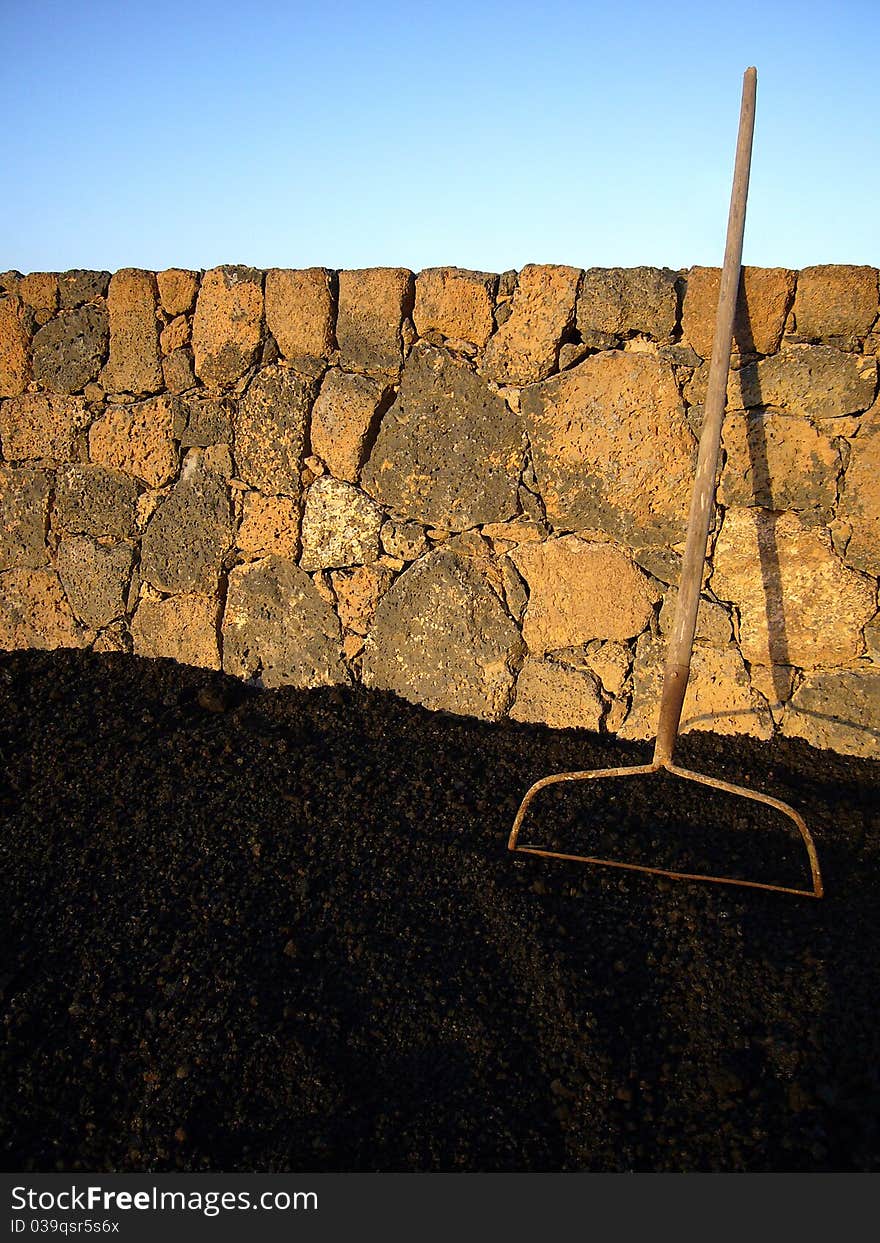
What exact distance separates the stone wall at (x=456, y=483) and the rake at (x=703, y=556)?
0.52 m

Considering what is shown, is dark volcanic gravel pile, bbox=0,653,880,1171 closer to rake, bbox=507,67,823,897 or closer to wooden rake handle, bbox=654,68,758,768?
rake, bbox=507,67,823,897

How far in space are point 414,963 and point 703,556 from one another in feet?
4.57

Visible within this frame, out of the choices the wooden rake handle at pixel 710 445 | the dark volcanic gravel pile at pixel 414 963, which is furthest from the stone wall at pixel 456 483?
the wooden rake handle at pixel 710 445

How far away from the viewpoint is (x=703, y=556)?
8.31 ft

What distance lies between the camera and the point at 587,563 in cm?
328

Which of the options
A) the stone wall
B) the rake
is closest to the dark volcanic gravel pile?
the rake

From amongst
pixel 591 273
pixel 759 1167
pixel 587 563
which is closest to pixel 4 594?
pixel 587 563

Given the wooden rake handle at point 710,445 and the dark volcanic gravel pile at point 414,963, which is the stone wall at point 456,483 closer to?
the dark volcanic gravel pile at point 414,963

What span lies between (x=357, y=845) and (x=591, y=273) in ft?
7.12

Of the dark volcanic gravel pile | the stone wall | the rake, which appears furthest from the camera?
the stone wall

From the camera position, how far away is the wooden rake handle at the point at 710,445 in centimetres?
244

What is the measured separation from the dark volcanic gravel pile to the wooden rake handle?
43 cm

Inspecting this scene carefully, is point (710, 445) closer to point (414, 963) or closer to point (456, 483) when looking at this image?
point (456, 483)

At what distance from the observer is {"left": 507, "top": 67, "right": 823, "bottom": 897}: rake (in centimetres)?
241
